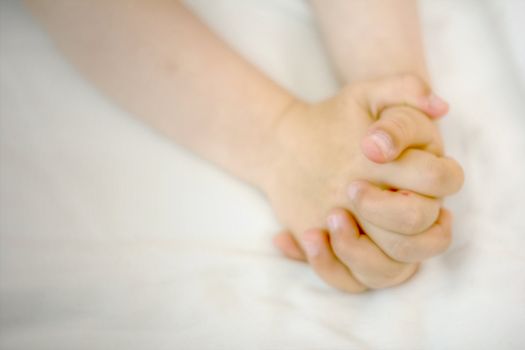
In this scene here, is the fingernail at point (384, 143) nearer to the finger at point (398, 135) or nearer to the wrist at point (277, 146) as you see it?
the finger at point (398, 135)

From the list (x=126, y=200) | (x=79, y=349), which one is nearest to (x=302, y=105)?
(x=126, y=200)

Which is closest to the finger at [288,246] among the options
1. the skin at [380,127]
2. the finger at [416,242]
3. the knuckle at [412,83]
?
the skin at [380,127]

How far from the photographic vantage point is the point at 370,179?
51 cm

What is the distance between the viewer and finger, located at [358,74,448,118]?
0.53 metres

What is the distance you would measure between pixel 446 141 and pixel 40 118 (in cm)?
52

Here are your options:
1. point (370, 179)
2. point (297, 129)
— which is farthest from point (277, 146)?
point (370, 179)

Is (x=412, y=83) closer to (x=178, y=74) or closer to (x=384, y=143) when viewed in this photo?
(x=384, y=143)

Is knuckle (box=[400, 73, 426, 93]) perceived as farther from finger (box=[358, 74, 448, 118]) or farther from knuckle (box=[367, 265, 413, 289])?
knuckle (box=[367, 265, 413, 289])

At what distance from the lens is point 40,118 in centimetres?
64

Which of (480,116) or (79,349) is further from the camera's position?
(480,116)

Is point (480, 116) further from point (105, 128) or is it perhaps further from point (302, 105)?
point (105, 128)

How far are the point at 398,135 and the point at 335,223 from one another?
0.36 feet

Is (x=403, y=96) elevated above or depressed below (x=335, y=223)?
above

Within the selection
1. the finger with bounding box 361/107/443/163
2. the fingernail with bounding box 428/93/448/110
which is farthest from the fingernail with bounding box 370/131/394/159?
the fingernail with bounding box 428/93/448/110
